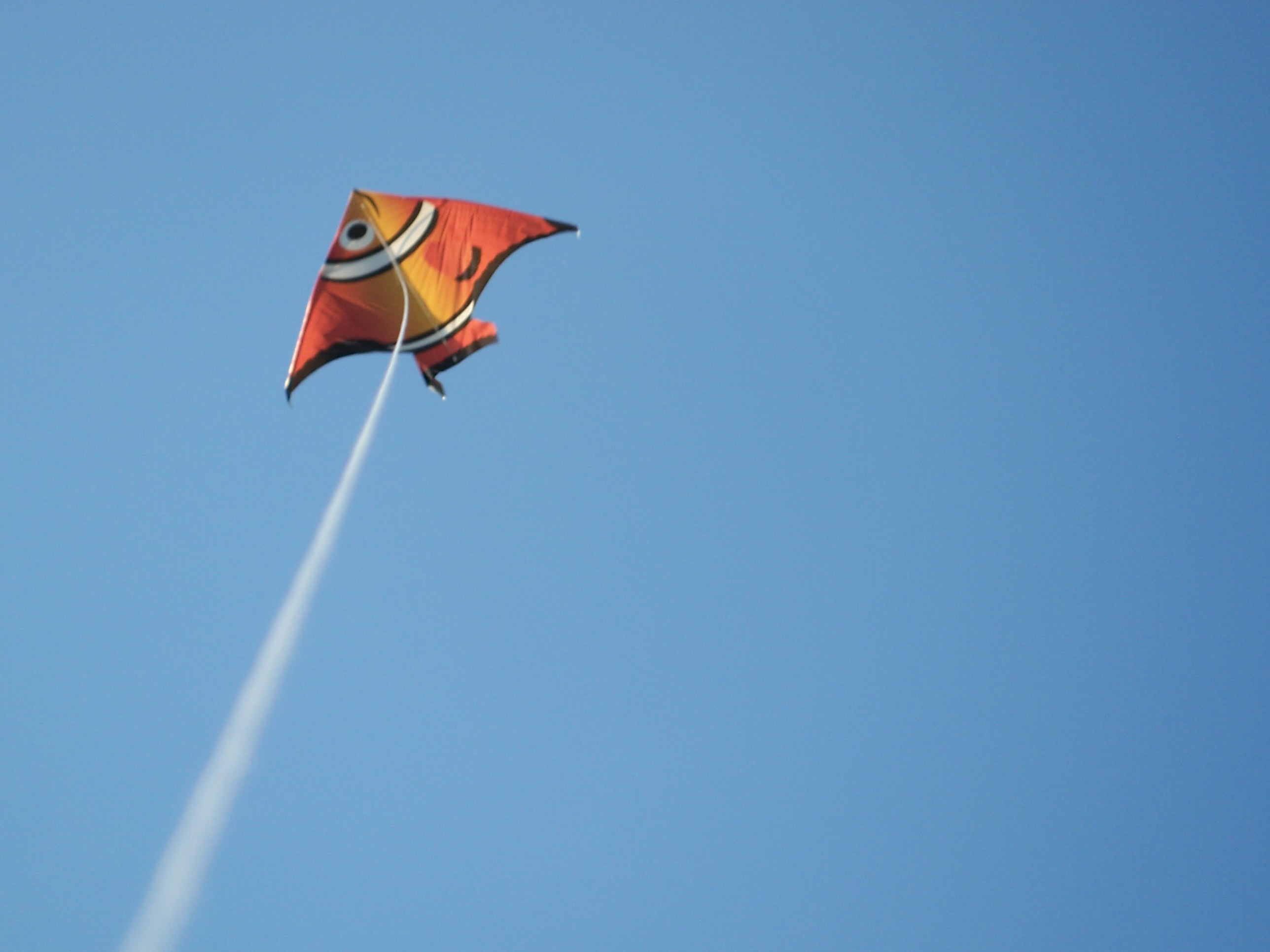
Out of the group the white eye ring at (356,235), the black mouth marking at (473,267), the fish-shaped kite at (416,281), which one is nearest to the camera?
the white eye ring at (356,235)

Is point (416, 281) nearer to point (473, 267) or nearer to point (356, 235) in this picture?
point (473, 267)

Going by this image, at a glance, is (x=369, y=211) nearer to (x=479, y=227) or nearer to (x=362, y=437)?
(x=479, y=227)

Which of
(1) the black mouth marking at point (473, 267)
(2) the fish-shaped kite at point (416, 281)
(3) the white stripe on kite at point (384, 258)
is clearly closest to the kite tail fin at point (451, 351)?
(2) the fish-shaped kite at point (416, 281)

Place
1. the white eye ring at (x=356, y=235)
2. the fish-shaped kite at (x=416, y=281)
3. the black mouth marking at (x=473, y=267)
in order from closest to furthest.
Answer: the white eye ring at (x=356, y=235), the fish-shaped kite at (x=416, y=281), the black mouth marking at (x=473, y=267)

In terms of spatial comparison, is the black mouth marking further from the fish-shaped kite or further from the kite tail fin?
the kite tail fin

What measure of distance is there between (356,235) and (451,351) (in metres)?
2.70

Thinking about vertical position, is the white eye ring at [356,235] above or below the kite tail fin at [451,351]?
above

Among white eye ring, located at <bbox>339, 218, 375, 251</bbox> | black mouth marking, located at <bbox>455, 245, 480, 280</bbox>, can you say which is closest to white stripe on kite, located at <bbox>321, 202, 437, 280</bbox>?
white eye ring, located at <bbox>339, 218, 375, 251</bbox>

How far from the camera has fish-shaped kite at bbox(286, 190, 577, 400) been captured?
2344 centimetres

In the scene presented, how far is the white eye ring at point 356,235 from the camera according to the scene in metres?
23.1

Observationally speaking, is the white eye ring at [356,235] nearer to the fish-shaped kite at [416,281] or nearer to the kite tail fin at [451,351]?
the fish-shaped kite at [416,281]

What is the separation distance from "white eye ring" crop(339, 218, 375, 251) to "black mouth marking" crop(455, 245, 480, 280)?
1.80 meters

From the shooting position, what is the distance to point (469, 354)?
80.3 ft

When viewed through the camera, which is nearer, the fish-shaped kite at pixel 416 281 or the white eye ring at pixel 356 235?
the white eye ring at pixel 356 235
